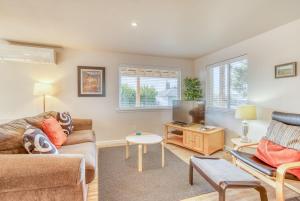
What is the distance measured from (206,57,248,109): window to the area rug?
1.71m

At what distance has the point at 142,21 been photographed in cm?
244

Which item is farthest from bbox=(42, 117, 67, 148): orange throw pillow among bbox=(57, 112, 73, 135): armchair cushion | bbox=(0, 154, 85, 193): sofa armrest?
bbox=(0, 154, 85, 193): sofa armrest

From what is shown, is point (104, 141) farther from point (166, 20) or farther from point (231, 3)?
point (231, 3)

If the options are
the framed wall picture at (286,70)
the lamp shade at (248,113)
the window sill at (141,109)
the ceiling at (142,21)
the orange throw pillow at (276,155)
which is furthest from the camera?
the window sill at (141,109)

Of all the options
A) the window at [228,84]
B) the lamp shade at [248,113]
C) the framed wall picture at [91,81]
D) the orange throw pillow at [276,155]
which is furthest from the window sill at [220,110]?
the framed wall picture at [91,81]

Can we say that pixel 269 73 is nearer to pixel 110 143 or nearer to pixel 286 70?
pixel 286 70

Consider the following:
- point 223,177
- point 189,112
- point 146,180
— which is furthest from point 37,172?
point 189,112

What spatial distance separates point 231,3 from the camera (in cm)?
198

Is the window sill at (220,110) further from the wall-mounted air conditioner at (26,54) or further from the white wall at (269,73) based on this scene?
the wall-mounted air conditioner at (26,54)

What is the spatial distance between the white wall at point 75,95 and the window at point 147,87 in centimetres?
18

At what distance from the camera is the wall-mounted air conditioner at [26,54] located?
10.4ft

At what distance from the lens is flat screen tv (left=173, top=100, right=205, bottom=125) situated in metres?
3.70

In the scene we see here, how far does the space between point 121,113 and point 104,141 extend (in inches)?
30.5

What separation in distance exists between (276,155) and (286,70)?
133 cm
